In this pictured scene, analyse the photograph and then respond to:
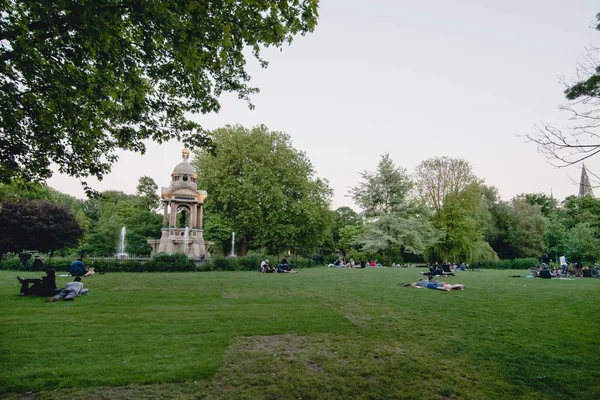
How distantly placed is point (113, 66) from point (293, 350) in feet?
19.2

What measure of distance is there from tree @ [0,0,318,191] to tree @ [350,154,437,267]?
3367 cm

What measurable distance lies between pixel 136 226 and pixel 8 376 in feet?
169

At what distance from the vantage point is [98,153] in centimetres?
1073

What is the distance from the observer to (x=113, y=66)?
6.21 metres

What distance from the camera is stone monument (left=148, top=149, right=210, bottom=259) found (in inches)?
1464

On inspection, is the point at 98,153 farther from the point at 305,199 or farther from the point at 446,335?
the point at 305,199

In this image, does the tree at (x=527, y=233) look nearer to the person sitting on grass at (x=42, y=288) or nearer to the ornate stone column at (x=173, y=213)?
the ornate stone column at (x=173, y=213)

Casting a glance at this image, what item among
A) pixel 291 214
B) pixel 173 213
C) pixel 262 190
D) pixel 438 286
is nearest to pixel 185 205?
pixel 173 213

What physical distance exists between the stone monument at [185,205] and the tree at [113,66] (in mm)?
27344

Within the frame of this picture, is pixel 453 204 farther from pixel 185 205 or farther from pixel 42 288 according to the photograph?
pixel 42 288

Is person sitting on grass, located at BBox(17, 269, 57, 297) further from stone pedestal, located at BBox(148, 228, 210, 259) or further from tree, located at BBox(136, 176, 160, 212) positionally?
tree, located at BBox(136, 176, 160, 212)

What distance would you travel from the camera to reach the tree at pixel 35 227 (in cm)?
3459

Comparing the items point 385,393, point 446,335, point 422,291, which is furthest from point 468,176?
point 385,393

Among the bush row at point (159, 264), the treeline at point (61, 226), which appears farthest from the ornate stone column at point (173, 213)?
the bush row at point (159, 264)
